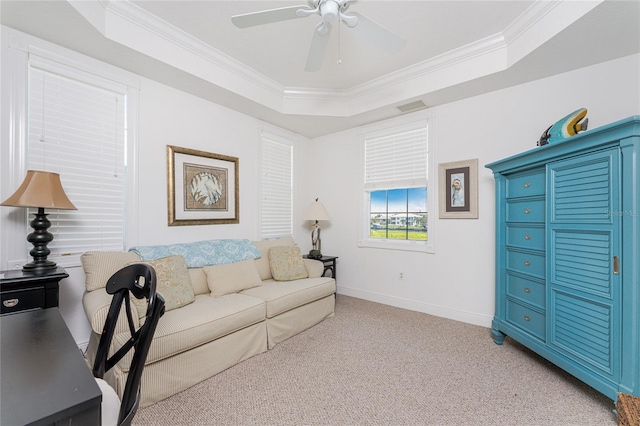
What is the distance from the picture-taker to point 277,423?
5.51ft

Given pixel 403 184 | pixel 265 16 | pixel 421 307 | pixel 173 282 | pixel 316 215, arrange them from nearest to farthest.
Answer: pixel 265 16 → pixel 173 282 → pixel 421 307 → pixel 403 184 → pixel 316 215

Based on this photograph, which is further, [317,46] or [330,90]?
[330,90]

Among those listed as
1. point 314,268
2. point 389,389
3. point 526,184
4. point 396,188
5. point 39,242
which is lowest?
point 389,389

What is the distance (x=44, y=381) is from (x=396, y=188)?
3769 mm

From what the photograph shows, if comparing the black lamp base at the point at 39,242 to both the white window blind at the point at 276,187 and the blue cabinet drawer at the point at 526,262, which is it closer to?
the white window blind at the point at 276,187

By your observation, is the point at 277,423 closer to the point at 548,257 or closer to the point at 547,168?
the point at 548,257

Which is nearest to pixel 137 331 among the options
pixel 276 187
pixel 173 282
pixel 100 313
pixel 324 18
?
pixel 100 313

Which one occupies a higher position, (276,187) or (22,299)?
(276,187)

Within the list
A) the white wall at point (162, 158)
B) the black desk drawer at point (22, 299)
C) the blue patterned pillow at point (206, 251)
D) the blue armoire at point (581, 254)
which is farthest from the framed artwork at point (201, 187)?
the blue armoire at point (581, 254)

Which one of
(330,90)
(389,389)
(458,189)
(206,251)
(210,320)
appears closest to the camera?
(389,389)

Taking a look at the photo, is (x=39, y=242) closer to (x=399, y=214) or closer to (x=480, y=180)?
(x=399, y=214)

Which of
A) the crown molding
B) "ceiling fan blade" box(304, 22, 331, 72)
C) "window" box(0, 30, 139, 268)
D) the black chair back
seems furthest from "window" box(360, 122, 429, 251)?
the black chair back

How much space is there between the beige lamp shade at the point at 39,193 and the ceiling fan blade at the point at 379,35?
2458 millimetres

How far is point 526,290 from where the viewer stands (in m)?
2.39
